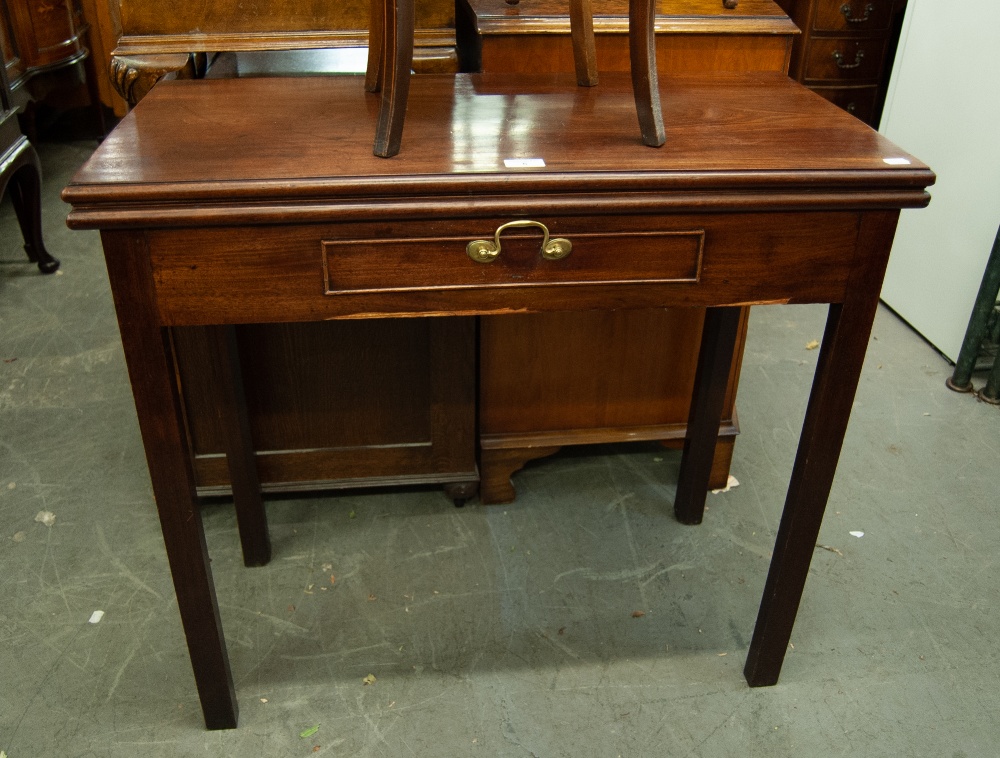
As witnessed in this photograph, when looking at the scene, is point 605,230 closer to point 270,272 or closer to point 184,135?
point 270,272

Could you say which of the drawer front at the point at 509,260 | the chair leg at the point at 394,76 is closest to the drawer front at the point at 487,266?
the drawer front at the point at 509,260

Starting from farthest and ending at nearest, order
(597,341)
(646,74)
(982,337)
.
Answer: (982,337)
(597,341)
(646,74)

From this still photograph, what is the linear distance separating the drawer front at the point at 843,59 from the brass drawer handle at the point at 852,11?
7 cm

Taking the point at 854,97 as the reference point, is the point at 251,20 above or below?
above

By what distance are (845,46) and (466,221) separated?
10.0 ft

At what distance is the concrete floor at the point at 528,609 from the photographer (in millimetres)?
1562

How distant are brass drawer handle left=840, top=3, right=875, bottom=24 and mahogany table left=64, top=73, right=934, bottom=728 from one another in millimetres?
2506

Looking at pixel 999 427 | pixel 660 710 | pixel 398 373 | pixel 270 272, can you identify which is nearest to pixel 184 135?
pixel 270 272

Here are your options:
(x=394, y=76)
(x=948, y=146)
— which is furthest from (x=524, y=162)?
(x=948, y=146)

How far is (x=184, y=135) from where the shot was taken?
1279mm

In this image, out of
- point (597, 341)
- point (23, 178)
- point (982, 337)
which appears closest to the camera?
point (597, 341)

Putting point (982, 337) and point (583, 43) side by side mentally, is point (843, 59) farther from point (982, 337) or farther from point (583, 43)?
point (583, 43)

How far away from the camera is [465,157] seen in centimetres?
120

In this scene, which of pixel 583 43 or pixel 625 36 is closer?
pixel 583 43
